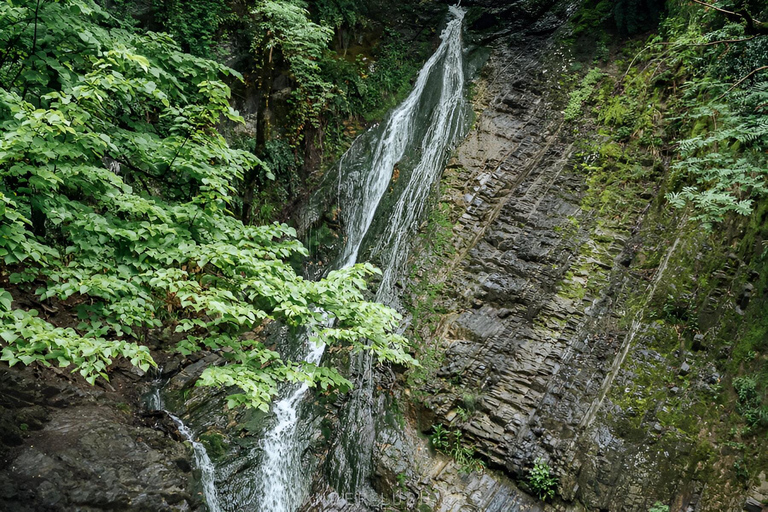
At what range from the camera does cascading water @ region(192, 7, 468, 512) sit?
656 cm

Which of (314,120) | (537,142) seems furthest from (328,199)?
(537,142)

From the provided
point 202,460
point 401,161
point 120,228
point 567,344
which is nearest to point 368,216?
point 401,161

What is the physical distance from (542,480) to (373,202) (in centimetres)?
663

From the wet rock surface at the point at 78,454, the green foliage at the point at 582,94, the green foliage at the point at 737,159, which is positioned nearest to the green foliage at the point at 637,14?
the green foliage at the point at 582,94

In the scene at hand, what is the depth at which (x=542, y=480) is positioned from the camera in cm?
579

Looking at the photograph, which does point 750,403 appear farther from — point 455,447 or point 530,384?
point 455,447

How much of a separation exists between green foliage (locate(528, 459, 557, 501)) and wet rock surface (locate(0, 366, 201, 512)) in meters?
4.35

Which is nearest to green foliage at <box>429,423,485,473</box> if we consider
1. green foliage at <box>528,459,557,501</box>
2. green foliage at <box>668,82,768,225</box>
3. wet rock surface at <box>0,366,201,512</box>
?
green foliage at <box>528,459,557,501</box>

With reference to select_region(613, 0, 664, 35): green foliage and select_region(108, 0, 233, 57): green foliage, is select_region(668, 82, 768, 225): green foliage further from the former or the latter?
select_region(108, 0, 233, 57): green foliage

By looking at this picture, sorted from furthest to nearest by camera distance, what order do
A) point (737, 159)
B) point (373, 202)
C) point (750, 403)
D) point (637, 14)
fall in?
point (373, 202)
point (637, 14)
point (737, 159)
point (750, 403)

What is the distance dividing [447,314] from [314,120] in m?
6.12

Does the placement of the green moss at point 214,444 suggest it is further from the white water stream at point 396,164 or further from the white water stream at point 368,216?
the white water stream at point 396,164

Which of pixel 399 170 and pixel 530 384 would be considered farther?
pixel 399 170

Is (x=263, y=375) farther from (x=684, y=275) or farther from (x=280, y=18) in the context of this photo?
(x=280, y=18)
